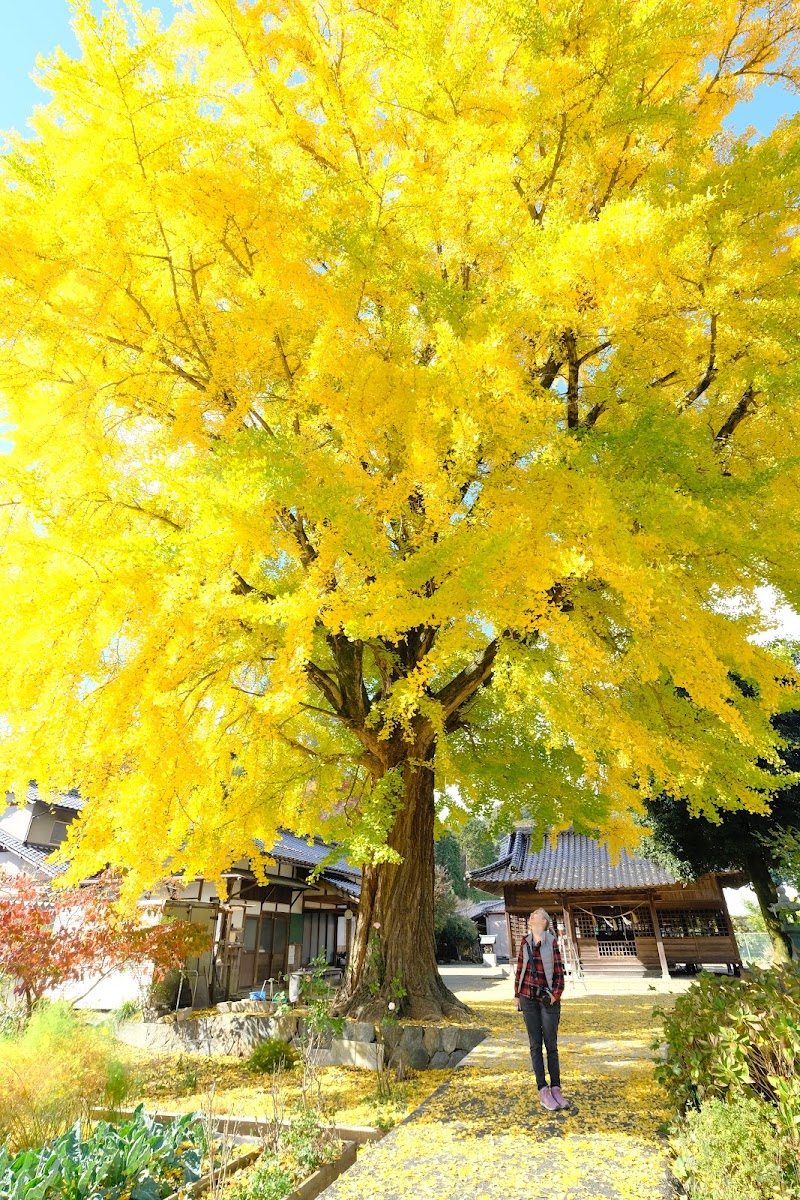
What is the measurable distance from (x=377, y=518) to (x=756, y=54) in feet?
23.2

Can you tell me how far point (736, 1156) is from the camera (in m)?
2.72

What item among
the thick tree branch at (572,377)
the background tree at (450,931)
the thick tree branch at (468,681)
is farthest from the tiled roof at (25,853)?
the background tree at (450,931)

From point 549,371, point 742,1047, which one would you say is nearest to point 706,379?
point 549,371

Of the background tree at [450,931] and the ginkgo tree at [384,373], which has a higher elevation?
the ginkgo tree at [384,373]

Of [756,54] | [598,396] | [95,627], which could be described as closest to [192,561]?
[95,627]

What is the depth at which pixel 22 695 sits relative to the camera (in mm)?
4012

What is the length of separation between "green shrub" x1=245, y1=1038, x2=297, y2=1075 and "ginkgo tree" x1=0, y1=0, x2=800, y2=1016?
104 inches

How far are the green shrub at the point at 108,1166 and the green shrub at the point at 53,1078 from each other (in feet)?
0.84

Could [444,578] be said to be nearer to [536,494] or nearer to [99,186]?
[536,494]

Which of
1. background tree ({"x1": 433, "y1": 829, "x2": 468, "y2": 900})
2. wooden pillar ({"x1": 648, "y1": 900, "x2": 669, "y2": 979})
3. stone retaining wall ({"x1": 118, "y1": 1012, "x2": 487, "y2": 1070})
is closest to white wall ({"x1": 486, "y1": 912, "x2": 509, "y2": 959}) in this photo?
background tree ({"x1": 433, "y1": 829, "x2": 468, "y2": 900})

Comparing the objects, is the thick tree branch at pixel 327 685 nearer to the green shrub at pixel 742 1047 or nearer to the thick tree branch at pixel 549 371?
the thick tree branch at pixel 549 371

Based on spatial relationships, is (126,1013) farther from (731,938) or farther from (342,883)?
(731,938)

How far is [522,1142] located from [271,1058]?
4.19 meters

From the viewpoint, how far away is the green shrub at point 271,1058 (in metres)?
6.60
